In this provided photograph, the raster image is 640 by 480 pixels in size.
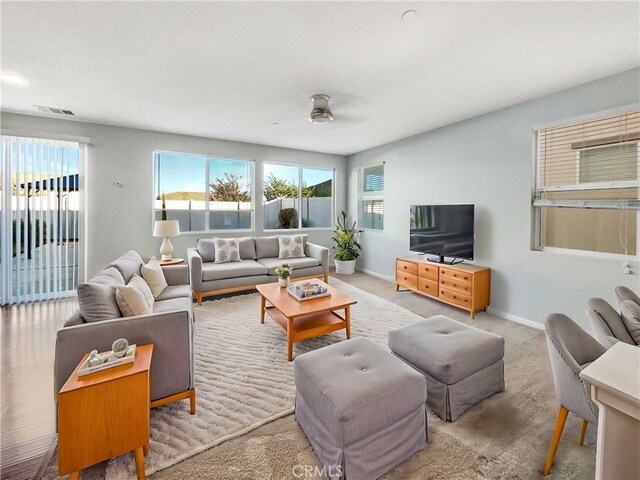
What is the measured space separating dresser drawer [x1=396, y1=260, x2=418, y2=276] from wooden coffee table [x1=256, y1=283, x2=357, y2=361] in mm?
1755

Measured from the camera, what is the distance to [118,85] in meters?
3.01

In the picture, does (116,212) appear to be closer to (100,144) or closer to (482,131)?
(100,144)

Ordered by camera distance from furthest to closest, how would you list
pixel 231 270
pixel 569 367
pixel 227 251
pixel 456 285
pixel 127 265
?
1. pixel 227 251
2. pixel 231 270
3. pixel 456 285
4. pixel 127 265
5. pixel 569 367

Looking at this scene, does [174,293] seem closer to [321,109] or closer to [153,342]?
[153,342]

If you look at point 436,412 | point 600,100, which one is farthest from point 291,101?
point 436,412

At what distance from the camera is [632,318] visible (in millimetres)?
1678

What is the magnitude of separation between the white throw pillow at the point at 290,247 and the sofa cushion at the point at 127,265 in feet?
7.91

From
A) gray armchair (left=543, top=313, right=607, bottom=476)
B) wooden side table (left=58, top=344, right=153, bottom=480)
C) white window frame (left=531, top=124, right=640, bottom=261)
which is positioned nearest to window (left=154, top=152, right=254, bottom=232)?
wooden side table (left=58, top=344, right=153, bottom=480)

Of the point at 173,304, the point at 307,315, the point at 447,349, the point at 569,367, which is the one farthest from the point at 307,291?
the point at 569,367

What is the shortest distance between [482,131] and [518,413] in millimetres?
3376

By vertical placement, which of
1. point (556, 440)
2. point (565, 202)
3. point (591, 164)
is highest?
point (591, 164)

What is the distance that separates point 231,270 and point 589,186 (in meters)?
4.51

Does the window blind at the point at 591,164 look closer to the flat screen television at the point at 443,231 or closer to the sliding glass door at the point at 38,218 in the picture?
the flat screen television at the point at 443,231

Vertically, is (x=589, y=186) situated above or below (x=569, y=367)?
above
